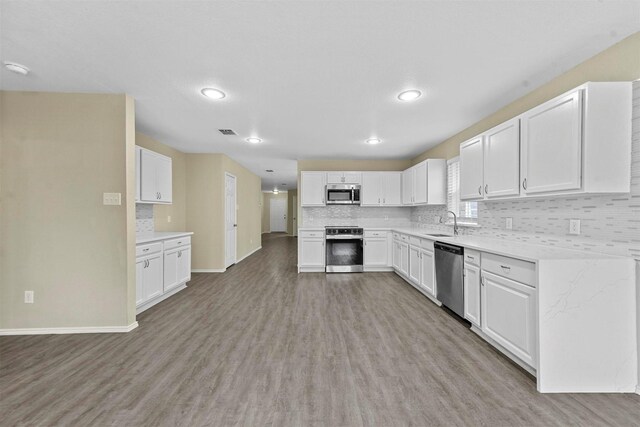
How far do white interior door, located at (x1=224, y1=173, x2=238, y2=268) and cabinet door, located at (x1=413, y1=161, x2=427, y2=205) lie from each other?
3909 millimetres

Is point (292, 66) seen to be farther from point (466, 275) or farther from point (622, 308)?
point (622, 308)

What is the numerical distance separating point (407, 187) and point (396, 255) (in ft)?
4.72

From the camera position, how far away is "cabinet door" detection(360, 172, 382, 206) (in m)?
5.54

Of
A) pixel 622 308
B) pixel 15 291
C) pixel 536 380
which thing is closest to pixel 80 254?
pixel 15 291

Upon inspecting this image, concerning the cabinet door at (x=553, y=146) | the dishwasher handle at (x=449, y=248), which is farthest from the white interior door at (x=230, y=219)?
the cabinet door at (x=553, y=146)

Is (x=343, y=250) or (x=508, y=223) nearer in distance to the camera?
(x=508, y=223)

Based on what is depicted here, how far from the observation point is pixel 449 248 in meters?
3.03

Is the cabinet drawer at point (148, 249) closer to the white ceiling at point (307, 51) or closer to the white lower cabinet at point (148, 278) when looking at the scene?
the white lower cabinet at point (148, 278)

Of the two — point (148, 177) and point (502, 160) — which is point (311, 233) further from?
point (502, 160)

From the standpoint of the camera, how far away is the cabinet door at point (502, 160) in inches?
95.1

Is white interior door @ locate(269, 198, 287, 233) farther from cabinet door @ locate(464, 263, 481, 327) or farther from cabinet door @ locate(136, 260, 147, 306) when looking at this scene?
cabinet door @ locate(464, 263, 481, 327)

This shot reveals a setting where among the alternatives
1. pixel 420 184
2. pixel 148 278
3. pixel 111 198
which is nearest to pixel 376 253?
pixel 420 184

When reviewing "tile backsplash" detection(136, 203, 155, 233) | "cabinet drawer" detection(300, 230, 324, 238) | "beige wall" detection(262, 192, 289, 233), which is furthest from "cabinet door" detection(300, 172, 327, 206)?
"beige wall" detection(262, 192, 289, 233)

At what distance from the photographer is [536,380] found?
184cm
